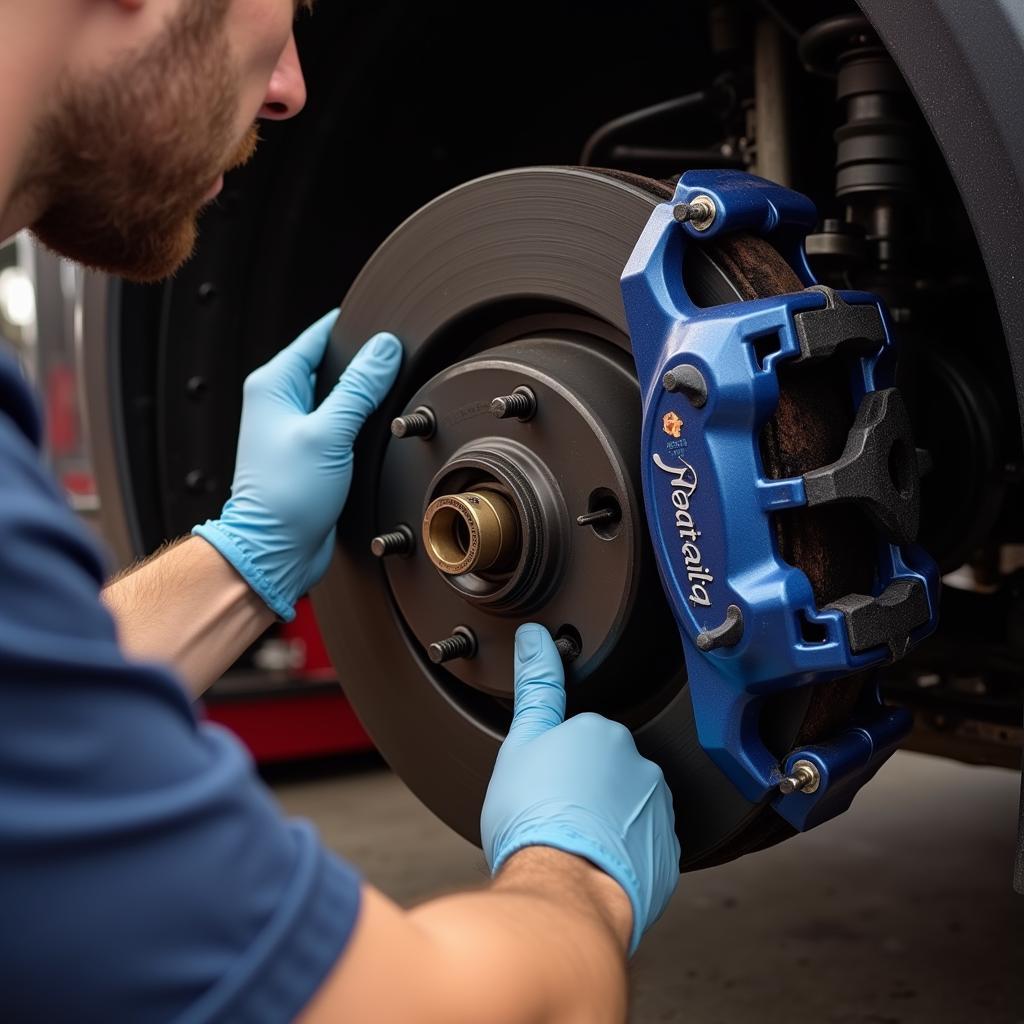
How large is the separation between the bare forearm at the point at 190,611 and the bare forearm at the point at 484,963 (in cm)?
50

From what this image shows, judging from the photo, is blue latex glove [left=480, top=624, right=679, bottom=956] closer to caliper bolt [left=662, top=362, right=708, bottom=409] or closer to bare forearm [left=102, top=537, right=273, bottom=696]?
caliper bolt [left=662, top=362, right=708, bottom=409]

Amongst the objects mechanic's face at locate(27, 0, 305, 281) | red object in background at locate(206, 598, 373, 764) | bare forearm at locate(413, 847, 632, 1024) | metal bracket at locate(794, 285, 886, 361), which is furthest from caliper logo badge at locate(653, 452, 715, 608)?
red object in background at locate(206, 598, 373, 764)

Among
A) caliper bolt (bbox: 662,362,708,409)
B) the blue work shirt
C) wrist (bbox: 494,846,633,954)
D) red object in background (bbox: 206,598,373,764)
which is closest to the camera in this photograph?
the blue work shirt

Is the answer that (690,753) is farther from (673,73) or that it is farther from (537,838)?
(673,73)

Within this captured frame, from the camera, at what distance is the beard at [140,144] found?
626mm

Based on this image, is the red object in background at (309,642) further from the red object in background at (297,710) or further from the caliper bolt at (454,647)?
the caliper bolt at (454,647)

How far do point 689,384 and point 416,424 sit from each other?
0.99ft

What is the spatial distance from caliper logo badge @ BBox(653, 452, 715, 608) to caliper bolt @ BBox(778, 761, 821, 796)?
12 cm

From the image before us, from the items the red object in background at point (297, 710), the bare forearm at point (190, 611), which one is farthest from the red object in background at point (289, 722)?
the bare forearm at point (190, 611)

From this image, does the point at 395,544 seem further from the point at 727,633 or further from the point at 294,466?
the point at 727,633

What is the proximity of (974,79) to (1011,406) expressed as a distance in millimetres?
503

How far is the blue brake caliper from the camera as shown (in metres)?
0.74

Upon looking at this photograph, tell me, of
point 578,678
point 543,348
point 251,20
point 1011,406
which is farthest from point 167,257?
point 1011,406

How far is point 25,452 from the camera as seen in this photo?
0.48m
